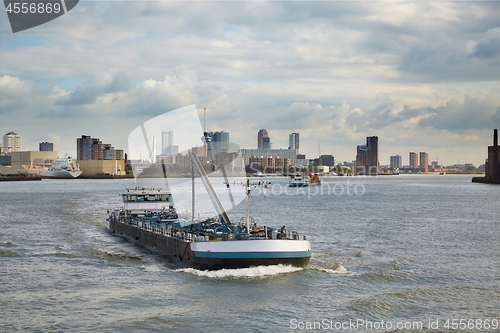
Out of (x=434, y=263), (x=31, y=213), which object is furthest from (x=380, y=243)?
(x=31, y=213)

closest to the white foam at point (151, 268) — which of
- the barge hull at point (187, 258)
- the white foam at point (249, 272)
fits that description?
the barge hull at point (187, 258)

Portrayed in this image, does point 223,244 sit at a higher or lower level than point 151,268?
higher

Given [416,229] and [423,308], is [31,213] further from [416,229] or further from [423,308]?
[423,308]

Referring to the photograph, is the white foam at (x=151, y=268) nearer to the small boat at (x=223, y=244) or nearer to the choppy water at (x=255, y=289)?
the choppy water at (x=255, y=289)

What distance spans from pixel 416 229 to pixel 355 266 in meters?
25.0

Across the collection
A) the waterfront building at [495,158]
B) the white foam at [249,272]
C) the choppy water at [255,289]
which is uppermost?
the waterfront building at [495,158]

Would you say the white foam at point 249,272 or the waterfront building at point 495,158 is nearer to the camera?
the white foam at point 249,272

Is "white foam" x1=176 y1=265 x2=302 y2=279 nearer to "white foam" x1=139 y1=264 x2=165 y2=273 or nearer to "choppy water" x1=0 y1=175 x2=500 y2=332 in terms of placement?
"choppy water" x1=0 y1=175 x2=500 y2=332

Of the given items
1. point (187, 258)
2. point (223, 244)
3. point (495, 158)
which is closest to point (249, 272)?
point (223, 244)

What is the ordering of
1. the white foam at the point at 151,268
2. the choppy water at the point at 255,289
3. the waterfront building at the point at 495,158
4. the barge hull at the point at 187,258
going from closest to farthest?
the choppy water at the point at 255,289 < the barge hull at the point at 187,258 < the white foam at the point at 151,268 < the waterfront building at the point at 495,158

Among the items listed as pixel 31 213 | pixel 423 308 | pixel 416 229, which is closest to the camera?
pixel 423 308

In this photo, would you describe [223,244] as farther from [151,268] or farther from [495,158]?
[495,158]

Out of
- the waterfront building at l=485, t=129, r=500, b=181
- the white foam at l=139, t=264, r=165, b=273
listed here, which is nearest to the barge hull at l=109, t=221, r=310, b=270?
the white foam at l=139, t=264, r=165, b=273

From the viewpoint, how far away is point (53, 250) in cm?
4409
